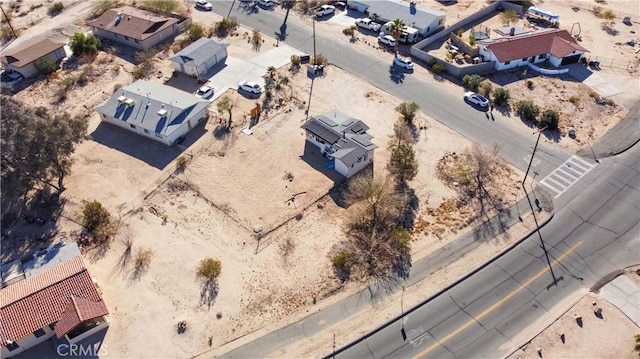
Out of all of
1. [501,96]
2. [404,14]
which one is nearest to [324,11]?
[404,14]

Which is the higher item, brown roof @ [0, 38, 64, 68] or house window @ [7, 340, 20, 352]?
brown roof @ [0, 38, 64, 68]

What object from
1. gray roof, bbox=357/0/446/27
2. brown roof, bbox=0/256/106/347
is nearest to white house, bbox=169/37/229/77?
gray roof, bbox=357/0/446/27

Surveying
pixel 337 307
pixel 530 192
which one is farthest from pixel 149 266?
pixel 530 192

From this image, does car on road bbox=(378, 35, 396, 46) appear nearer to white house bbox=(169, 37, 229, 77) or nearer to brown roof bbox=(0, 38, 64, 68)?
white house bbox=(169, 37, 229, 77)

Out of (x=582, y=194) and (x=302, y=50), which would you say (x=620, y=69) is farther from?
(x=302, y=50)

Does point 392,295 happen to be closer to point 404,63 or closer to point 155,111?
point 155,111

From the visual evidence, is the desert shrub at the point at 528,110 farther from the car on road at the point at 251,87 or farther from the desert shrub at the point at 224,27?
the desert shrub at the point at 224,27

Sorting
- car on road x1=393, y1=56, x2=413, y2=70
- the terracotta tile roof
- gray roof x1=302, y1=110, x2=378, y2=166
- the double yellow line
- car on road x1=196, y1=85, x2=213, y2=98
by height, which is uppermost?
gray roof x1=302, y1=110, x2=378, y2=166

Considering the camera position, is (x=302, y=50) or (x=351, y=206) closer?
(x=351, y=206)
